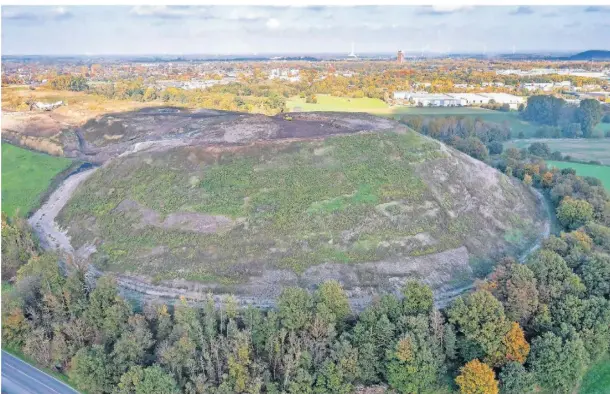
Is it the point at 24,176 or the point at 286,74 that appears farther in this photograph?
the point at 286,74

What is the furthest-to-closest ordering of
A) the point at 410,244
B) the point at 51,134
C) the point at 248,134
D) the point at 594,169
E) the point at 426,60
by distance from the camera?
1. the point at 426,60
2. the point at 51,134
3. the point at 594,169
4. the point at 248,134
5. the point at 410,244

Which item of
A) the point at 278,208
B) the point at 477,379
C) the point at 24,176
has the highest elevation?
the point at 278,208

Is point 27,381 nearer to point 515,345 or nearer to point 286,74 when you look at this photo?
point 515,345

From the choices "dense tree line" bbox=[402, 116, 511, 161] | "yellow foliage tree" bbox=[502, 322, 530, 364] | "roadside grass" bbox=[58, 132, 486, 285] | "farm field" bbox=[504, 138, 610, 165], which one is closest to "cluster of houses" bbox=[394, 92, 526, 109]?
"dense tree line" bbox=[402, 116, 511, 161]

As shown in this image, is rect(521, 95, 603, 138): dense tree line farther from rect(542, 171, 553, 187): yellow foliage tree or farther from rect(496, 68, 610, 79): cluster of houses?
rect(542, 171, 553, 187): yellow foliage tree

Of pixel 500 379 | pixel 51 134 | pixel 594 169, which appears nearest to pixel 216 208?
pixel 500 379

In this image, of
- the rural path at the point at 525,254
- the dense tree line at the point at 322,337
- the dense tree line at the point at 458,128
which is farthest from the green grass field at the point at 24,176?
the dense tree line at the point at 458,128

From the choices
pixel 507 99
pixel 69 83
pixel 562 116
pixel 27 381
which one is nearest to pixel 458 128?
pixel 507 99

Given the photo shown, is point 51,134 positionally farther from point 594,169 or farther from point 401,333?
point 594,169
